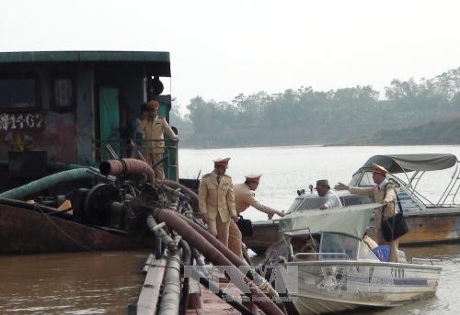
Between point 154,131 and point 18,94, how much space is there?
108 inches

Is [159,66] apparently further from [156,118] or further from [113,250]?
[113,250]

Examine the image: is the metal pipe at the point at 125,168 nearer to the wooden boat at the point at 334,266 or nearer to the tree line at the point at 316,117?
the wooden boat at the point at 334,266

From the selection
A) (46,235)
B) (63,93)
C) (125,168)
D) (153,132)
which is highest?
(63,93)

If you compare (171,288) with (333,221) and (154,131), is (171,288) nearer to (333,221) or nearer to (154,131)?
(333,221)

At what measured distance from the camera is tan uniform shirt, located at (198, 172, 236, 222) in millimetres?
11891

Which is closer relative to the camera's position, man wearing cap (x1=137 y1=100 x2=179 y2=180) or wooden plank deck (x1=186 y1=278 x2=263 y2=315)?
wooden plank deck (x1=186 y1=278 x2=263 y2=315)

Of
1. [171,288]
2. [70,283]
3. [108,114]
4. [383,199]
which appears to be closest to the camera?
[171,288]

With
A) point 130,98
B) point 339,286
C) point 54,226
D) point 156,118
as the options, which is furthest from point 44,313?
point 130,98

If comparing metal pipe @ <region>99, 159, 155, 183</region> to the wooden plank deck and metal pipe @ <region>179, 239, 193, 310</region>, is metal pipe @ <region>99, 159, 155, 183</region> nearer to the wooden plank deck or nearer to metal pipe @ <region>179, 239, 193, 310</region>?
metal pipe @ <region>179, 239, 193, 310</region>

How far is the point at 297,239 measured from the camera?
45.9 feet

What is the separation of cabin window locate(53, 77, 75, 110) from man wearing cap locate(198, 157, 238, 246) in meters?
5.49

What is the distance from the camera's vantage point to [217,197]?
11906 millimetres

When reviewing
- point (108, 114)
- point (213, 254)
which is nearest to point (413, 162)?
point (108, 114)

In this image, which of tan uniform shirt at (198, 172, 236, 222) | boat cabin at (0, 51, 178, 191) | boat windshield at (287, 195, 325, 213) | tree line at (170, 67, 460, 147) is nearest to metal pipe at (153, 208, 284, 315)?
tan uniform shirt at (198, 172, 236, 222)
